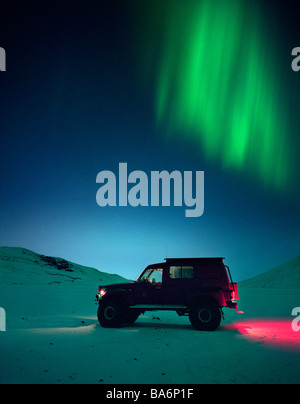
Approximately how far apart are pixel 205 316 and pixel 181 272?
6.29 feet

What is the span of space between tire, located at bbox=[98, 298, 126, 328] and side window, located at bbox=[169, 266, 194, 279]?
237 centimetres

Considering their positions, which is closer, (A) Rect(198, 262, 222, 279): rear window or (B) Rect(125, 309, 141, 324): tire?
(A) Rect(198, 262, 222, 279): rear window

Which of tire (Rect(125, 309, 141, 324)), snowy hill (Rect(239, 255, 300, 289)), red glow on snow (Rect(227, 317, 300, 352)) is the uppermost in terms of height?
tire (Rect(125, 309, 141, 324))

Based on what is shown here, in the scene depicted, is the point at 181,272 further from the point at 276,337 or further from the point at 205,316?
the point at 276,337

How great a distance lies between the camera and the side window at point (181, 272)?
13938 millimetres

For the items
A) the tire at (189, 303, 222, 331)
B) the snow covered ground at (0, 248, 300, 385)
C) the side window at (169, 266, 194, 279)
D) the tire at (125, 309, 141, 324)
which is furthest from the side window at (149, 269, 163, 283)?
the snow covered ground at (0, 248, 300, 385)

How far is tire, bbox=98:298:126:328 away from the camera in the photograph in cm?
1390

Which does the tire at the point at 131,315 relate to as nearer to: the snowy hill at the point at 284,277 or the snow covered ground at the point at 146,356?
the snow covered ground at the point at 146,356

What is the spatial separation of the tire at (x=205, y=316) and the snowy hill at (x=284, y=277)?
81.5 metres

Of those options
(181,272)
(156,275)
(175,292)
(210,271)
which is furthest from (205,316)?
(156,275)

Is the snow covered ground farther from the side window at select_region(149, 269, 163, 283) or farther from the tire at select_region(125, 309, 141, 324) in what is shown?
→ the side window at select_region(149, 269, 163, 283)

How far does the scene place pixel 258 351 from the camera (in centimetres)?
934
